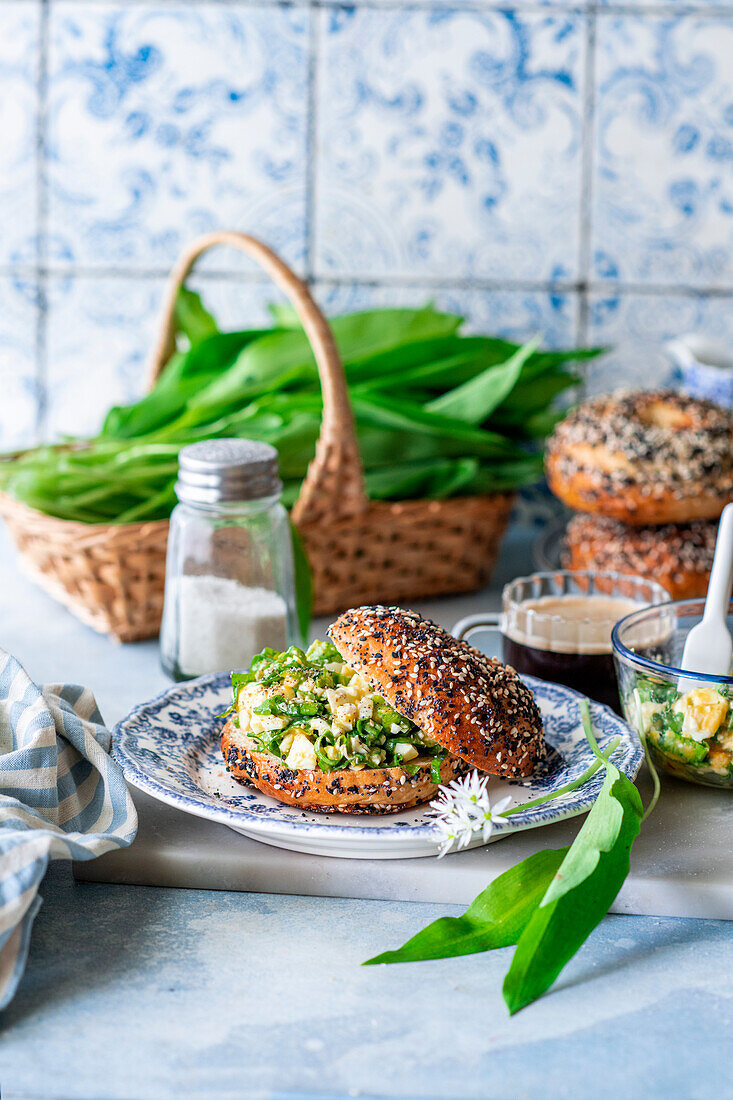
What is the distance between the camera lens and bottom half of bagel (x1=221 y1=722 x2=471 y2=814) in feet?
2.61

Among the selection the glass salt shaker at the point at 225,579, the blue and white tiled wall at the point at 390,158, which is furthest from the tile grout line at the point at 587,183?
the glass salt shaker at the point at 225,579

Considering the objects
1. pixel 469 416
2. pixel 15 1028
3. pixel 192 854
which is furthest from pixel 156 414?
pixel 15 1028

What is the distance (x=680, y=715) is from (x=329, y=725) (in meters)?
0.28

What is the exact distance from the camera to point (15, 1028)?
0.65 meters

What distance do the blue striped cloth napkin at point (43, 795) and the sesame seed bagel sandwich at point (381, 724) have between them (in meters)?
0.10

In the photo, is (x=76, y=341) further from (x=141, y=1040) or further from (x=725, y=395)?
(x=141, y=1040)

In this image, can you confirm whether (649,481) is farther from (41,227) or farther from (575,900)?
(41,227)

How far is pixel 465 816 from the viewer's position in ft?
2.43

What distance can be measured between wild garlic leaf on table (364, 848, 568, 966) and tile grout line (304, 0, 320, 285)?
3.91ft

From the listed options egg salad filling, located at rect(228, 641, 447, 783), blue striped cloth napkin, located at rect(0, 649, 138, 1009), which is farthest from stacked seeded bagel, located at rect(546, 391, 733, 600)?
blue striped cloth napkin, located at rect(0, 649, 138, 1009)

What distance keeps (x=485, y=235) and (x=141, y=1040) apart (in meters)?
1.32

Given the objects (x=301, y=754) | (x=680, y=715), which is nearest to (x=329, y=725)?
(x=301, y=754)

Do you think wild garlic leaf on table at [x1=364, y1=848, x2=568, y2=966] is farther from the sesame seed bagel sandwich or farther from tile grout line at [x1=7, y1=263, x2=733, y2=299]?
tile grout line at [x1=7, y1=263, x2=733, y2=299]

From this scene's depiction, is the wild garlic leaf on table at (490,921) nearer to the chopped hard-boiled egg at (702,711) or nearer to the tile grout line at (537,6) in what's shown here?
the chopped hard-boiled egg at (702,711)
